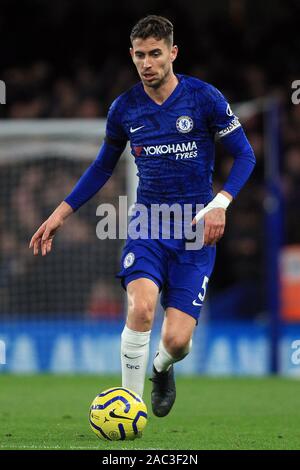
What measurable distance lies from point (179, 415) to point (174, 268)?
162cm

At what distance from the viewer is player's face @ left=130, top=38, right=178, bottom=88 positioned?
642 centimetres

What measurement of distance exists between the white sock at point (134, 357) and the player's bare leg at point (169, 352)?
271mm

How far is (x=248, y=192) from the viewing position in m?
14.3

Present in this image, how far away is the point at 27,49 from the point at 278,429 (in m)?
11.3

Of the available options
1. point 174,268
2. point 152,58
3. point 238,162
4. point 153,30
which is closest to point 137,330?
point 174,268

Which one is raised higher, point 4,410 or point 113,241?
point 113,241

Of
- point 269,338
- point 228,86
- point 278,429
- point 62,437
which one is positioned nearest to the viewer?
point 62,437

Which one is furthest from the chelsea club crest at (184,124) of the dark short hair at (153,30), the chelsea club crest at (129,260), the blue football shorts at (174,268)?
the chelsea club crest at (129,260)

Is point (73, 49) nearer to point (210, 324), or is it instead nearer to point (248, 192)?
point (248, 192)

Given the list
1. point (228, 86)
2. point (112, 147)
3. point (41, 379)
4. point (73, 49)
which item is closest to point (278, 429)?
point (112, 147)

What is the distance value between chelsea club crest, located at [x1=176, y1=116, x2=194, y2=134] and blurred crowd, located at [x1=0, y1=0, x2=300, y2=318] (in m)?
6.44

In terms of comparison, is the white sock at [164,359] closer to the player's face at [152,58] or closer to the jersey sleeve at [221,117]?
the jersey sleeve at [221,117]

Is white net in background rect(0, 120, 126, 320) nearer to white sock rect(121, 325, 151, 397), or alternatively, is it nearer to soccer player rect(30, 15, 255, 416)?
soccer player rect(30, 15, 255, 416)

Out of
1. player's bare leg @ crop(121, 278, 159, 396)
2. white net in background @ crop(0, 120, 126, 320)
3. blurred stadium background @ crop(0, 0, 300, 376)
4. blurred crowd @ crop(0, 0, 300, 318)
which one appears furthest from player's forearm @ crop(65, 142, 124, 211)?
blurred crowd @ crop(0, 0, 300, 318)
